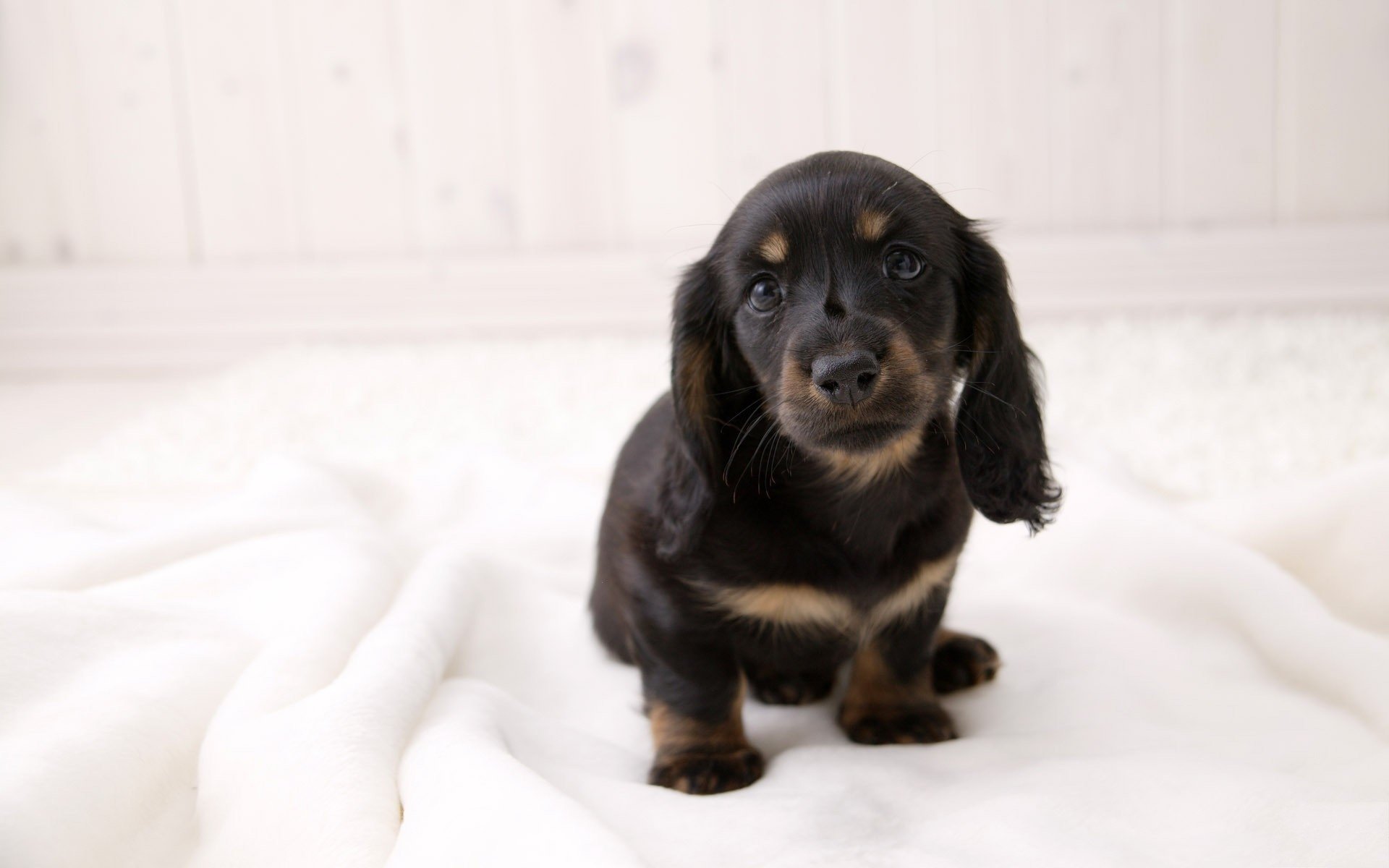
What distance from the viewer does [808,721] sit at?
1920mm

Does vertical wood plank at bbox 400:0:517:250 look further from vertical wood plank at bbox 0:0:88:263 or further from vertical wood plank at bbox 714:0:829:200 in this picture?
vertical wood plank at bbox 0:0:88:263

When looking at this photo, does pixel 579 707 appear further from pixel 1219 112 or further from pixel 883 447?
pixel 1219 112

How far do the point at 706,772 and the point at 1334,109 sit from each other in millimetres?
4062

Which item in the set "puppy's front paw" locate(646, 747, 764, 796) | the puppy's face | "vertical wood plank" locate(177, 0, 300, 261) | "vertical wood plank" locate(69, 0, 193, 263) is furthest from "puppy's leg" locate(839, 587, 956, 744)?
"vertical wood plank" locate(69, 0, 193, 263)

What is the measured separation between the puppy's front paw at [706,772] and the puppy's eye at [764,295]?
0.63 meters

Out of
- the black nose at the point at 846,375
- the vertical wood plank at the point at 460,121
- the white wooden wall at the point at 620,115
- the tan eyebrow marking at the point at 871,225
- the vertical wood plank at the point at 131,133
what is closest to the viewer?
the black nose at the point at 846,375

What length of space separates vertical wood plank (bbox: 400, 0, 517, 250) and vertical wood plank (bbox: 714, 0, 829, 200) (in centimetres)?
88

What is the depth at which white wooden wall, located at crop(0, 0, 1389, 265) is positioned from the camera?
4.55 metres

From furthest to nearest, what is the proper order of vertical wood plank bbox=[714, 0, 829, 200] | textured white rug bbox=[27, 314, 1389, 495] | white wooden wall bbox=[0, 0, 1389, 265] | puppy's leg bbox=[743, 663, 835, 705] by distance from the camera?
vertical wood plank bbox=[714, 0, 829, 200] < white wooden wall bbox=[0, 0, 1389, 265] < textured white rug bbox=[27, 314, 1389, 495] < puppy's leg bbox=[743, 663, 835, 705]

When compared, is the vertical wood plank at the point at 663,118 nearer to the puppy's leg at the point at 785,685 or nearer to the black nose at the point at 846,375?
the puppy's leg at the point at 785,685

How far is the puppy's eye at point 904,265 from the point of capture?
5.38 feet

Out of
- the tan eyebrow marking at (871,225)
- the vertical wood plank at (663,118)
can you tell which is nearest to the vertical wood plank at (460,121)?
the vertical wood plank at (663,118)

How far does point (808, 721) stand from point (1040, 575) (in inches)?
26.9

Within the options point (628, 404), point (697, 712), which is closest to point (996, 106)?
point (628, 404)
